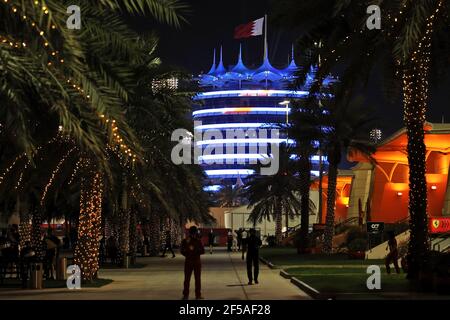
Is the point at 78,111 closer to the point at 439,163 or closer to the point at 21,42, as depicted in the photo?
the point at 21,42

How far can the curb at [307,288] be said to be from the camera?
20.7 metres

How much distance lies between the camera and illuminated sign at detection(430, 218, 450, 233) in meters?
42.3

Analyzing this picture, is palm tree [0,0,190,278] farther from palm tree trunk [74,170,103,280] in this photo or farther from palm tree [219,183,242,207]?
palm tree [219,183,242,207]

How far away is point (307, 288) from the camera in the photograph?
901 inches

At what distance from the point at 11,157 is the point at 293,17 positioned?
9.50 m

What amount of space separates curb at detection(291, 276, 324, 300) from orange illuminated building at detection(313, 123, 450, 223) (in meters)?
27.2

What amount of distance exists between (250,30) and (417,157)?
232ft

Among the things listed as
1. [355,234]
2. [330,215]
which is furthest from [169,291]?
[355,234]

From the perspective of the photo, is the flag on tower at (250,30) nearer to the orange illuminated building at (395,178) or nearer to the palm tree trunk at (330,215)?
the orange illuminated building at (395,178)

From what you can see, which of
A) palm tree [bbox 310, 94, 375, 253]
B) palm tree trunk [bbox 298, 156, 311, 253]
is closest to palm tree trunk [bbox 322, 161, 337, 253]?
palm tree [bbox 310, 94, 375, 253]

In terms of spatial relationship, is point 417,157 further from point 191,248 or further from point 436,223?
point 436,223

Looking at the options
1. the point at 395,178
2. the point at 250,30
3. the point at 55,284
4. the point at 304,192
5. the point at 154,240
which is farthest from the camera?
the point at 250,30

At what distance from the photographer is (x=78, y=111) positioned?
11008 mm
